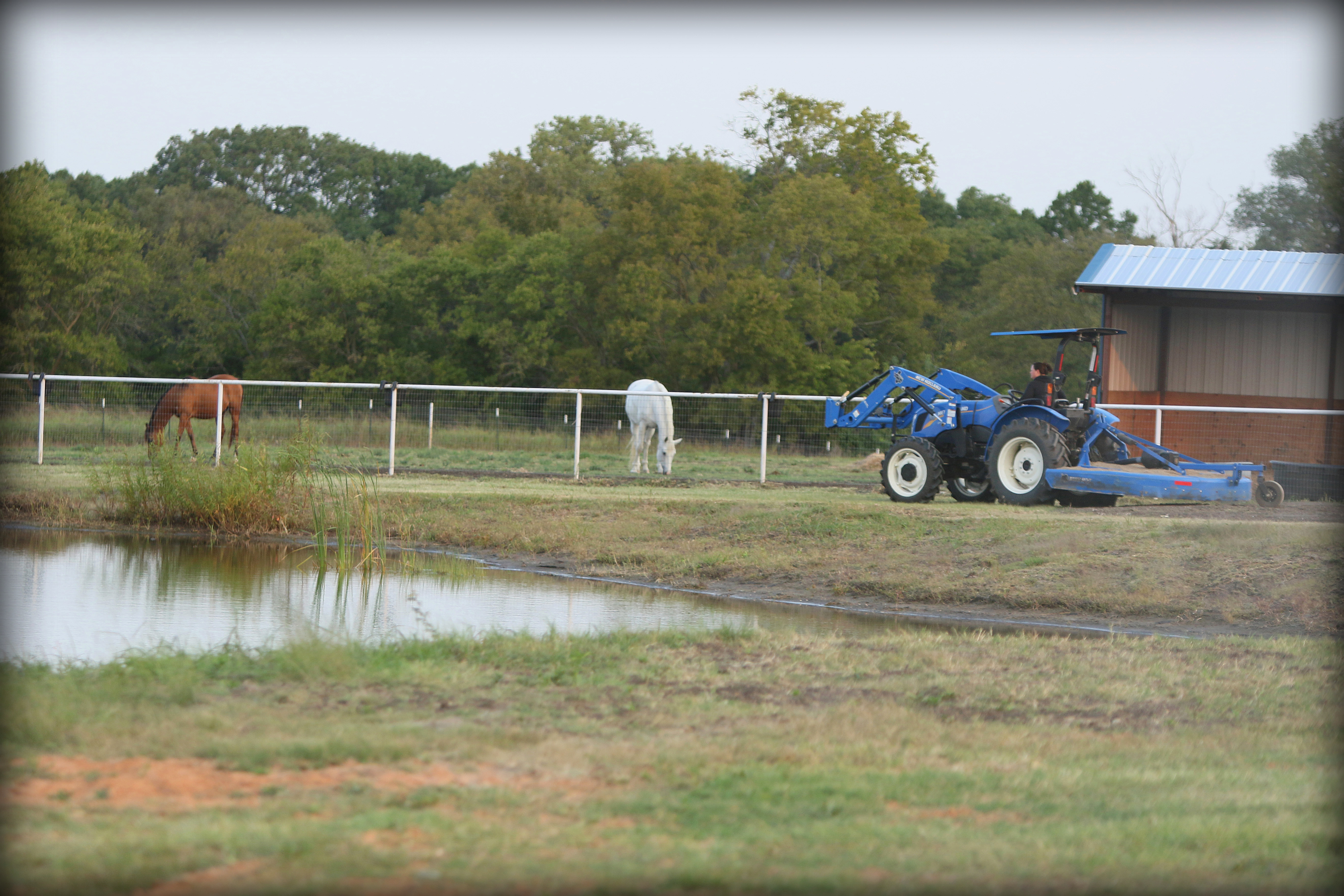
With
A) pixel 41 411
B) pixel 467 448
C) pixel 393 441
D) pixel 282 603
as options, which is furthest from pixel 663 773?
pixel 467 448

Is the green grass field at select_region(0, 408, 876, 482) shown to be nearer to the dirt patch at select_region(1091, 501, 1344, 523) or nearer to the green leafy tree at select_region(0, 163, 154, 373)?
the dirt patch at select_region(1091, 501, 1344, 523)

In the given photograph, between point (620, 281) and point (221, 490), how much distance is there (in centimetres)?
2584

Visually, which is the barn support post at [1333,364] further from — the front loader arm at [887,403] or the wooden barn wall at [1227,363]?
the front loader arm at [887,403]

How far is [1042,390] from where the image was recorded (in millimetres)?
15594

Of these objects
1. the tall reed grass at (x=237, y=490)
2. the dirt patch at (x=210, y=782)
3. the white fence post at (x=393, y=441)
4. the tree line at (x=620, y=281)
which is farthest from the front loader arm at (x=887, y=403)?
the tree line at (x=620, y=281)

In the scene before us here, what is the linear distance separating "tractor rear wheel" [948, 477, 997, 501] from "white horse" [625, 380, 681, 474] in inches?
234

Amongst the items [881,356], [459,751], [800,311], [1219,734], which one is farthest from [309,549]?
[881,356]

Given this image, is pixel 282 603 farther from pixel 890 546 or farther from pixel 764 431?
pixel 764 431

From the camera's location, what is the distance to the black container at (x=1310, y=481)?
17250mm

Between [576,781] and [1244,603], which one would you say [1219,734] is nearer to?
[576,781]

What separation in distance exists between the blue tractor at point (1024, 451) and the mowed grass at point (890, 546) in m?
0.39

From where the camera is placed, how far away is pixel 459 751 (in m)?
5.53

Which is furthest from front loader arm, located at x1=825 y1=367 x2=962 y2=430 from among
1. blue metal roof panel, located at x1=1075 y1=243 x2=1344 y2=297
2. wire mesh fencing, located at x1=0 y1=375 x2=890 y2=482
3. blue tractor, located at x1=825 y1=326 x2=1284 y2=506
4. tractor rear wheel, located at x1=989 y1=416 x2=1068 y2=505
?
blue metal roof panel, located at x1=1075 y1=243 x2=1344 y2=297

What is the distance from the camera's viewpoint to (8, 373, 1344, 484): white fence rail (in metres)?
21.0
